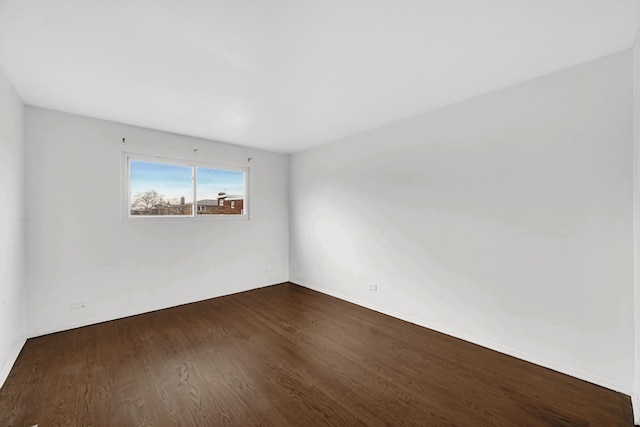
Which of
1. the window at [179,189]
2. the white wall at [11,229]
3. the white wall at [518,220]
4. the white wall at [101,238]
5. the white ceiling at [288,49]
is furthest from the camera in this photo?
the window at [179,189]

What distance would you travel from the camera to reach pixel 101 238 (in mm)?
3209

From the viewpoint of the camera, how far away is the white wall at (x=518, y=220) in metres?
1.96

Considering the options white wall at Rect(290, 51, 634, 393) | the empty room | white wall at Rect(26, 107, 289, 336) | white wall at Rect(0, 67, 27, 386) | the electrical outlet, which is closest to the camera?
the empty room

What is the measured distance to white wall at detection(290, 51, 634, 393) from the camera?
1956mm

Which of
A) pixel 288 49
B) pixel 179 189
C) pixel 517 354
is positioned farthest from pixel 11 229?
pixel 517 354

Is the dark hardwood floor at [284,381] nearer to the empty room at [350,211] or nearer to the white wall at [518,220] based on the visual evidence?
the empty room at [350,211]

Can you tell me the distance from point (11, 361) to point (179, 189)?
244 cm

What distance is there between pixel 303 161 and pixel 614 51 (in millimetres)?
3836

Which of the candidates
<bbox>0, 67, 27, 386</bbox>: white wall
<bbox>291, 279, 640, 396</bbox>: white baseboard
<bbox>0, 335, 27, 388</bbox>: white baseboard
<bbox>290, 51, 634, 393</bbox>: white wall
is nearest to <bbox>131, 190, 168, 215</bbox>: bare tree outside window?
<bbox>0, 67, 27, 386</bbox>: white wall

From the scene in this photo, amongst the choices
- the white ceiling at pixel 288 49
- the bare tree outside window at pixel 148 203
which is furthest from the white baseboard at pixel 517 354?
the bare tree outside window at pixel 148 203

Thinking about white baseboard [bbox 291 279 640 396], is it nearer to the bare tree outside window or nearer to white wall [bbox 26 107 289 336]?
white wall [bbox 26 107 289 336]

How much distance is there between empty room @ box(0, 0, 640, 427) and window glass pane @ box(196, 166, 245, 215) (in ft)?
0.87

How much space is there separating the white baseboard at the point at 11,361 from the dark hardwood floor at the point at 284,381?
52 mm

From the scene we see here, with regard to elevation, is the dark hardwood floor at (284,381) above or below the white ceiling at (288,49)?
below
